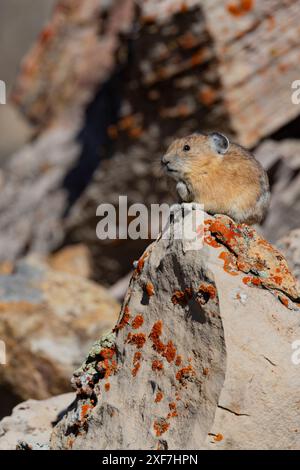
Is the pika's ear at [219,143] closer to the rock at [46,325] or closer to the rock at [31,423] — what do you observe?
the rock at [31,423]

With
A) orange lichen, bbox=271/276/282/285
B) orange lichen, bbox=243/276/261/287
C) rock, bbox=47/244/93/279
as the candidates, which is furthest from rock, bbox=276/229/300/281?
rock, bbox=47/244/93/279

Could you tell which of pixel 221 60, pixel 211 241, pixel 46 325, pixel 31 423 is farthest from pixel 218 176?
pixel 221 60

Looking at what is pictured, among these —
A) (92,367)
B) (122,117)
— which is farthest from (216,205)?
(122,117)

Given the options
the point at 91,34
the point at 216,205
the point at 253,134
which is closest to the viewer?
the point at 216,205

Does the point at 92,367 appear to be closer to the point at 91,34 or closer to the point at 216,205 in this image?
the point at 216,205

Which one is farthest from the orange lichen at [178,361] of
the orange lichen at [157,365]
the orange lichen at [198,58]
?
the orange lichen at [198,58]

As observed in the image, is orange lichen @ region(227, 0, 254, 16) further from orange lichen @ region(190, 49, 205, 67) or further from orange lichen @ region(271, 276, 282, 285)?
orange lichen @ region(271, 276, 282, 285)
